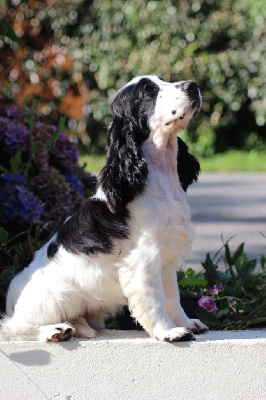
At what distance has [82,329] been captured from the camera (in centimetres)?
296

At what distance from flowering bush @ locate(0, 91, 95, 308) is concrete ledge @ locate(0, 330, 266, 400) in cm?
97

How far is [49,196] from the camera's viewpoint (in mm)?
4344

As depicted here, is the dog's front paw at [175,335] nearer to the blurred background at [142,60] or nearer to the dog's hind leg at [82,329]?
the dog's hind leg at [82,329]

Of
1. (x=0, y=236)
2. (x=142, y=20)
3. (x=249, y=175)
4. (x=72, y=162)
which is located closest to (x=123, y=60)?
(x=142, y=20)

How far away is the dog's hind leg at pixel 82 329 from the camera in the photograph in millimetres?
2941

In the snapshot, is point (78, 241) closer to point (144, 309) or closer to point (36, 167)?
point (144, 309)

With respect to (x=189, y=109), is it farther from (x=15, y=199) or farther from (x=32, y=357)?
(x=15, y=199)

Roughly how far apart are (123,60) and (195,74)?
1577 mm

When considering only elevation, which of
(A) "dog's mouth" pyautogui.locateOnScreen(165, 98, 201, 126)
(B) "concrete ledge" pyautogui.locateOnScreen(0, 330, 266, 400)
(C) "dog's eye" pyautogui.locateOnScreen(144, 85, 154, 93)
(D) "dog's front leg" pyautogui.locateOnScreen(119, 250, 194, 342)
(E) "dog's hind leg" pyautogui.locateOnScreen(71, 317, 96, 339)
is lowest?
(B) "concrete ledge" pyautogui.locateOnScreen(0, 330, 266, 400)

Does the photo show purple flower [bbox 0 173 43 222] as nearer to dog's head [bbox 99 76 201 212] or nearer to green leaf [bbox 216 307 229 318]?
dog's head [bbox 99 76 201 212]

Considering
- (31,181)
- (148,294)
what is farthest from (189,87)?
(31,181)

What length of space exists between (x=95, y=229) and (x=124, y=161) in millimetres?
337

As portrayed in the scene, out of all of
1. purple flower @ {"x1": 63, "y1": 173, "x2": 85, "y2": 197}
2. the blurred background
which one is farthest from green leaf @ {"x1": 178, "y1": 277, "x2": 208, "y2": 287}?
the blurred background

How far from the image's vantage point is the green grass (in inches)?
461
